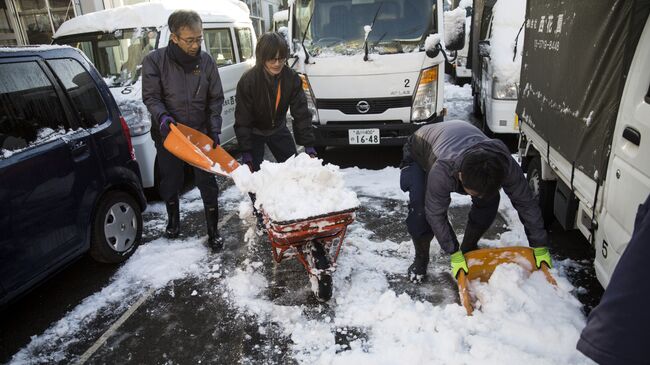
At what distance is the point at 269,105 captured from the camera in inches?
149

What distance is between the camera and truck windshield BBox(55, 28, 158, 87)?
513 centimetres

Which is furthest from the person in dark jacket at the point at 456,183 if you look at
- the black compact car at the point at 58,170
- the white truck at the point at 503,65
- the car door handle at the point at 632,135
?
the white truck at the point at 503,65

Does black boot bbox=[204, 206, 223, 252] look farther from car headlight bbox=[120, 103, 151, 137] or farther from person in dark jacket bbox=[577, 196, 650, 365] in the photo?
person in dark jacket bbox=[577, 196, 650, 365]

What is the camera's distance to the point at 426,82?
5.42 m

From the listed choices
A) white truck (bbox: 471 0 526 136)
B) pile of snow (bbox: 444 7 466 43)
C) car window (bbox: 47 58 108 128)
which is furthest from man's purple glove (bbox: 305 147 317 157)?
white truck (bbox: 471 0 526 136)

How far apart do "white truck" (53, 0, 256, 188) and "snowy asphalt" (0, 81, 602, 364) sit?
3.81 feet

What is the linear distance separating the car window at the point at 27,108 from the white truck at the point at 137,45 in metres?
1.53

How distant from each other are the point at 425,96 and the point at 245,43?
3.33 meters

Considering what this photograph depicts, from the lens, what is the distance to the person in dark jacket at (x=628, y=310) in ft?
3.23

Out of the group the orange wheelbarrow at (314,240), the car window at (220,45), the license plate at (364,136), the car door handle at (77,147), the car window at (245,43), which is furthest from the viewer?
the car window at (245,43)

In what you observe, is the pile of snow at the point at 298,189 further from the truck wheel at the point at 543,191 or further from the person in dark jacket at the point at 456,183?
the truck wheel at the point at 543,191

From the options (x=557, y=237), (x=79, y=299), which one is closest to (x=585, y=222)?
(x=557, y=237)

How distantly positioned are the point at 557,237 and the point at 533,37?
185 cm

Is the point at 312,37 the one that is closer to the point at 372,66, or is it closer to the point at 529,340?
the point at 372,66
